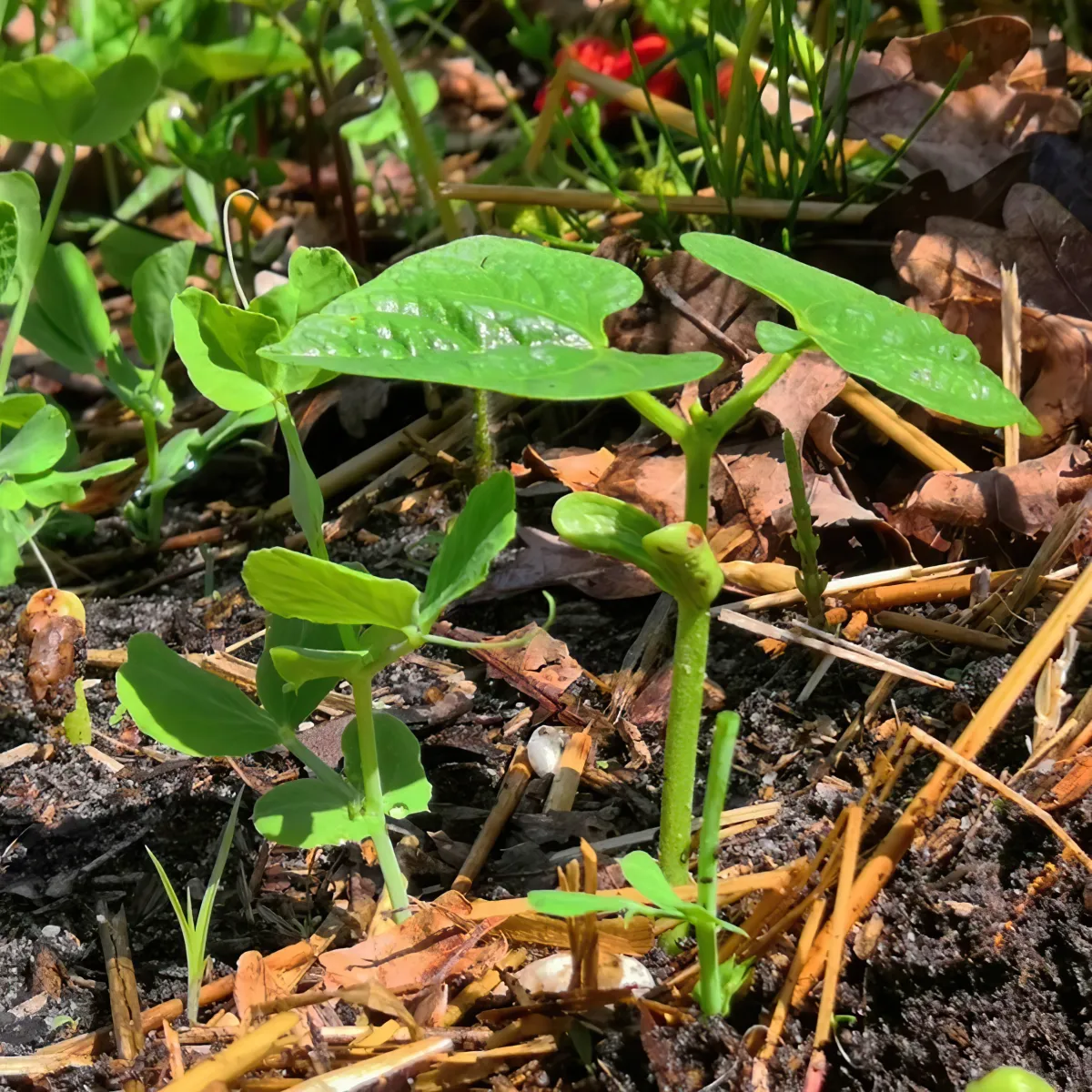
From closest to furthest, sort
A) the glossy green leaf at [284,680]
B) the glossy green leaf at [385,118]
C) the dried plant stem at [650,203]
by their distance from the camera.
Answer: the glossy green leaf at [284,680], the dried plant stem at [650,203], the glossy green leaf at [385,118]

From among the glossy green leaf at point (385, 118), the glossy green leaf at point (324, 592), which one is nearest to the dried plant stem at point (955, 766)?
the glossy green leaf at point (324, 592)

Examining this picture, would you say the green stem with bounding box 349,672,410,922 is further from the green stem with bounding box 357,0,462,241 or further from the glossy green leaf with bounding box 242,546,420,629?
the green stem with bounding box 357,0,462,241

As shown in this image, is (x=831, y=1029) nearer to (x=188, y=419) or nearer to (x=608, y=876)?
(x=608, y=876)

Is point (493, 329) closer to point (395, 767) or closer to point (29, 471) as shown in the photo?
point (395, 767)

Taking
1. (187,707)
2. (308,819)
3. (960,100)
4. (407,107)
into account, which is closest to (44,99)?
(407,107)

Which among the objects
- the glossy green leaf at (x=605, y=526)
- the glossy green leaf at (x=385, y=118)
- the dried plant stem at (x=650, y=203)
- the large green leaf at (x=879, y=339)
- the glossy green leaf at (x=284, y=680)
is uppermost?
the large green leaf at (x=879, y=339)

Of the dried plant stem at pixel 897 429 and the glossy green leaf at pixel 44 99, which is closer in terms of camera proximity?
the glossy green leaf at pixel 44 99

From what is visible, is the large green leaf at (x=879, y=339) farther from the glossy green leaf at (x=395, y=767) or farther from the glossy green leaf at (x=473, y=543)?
the glossy green leaf at (x=395, y=767)
